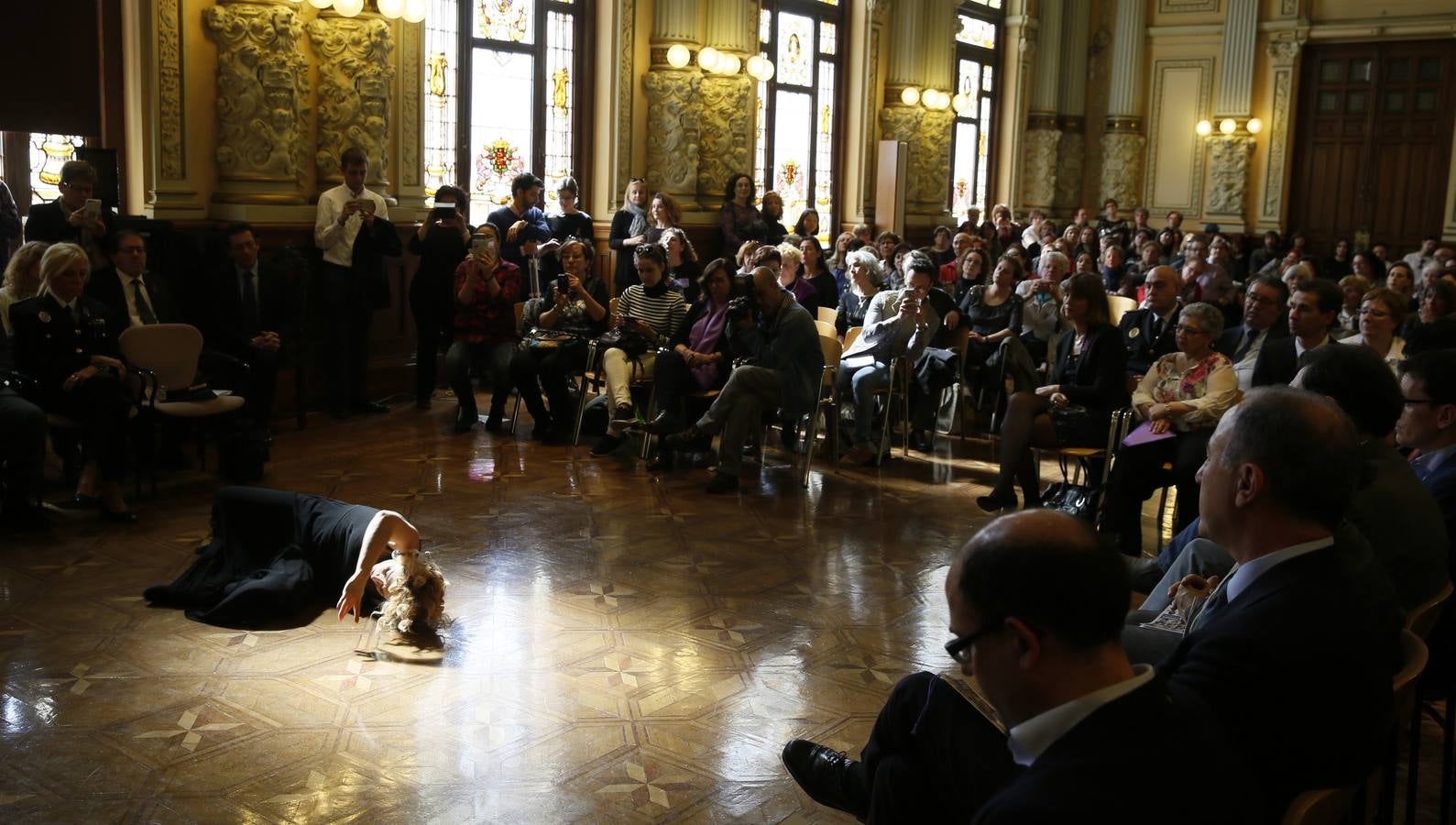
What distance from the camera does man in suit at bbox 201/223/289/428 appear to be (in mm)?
7402

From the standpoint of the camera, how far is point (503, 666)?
430 centimetres

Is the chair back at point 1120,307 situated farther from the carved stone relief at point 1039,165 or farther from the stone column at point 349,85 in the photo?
the carved stone relief at point 1039,165

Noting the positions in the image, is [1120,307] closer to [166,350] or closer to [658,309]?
[658,309]

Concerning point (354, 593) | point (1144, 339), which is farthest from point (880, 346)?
point (354, 593)

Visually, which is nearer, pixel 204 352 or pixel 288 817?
pixel 288 817

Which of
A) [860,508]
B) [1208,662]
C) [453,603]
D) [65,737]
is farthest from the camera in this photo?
[860,508]

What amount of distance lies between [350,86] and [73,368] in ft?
10.9

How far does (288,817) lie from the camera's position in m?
3.19

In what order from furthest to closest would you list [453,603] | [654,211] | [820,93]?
1. [820,93]
2. [654,211]
3. [453,603]

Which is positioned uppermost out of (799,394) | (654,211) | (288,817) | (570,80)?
(570,80)

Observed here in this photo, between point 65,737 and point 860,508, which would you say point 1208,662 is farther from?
point 860,508

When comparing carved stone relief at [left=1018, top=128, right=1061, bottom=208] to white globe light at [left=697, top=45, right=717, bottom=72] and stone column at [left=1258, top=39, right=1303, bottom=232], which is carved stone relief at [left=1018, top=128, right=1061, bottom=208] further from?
white globe light at [left=697, top=45, right=717, bottom=72]

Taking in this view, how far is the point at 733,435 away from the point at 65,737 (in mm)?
3993

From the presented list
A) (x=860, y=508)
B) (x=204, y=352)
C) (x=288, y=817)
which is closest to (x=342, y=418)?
(x=204, y=352)
